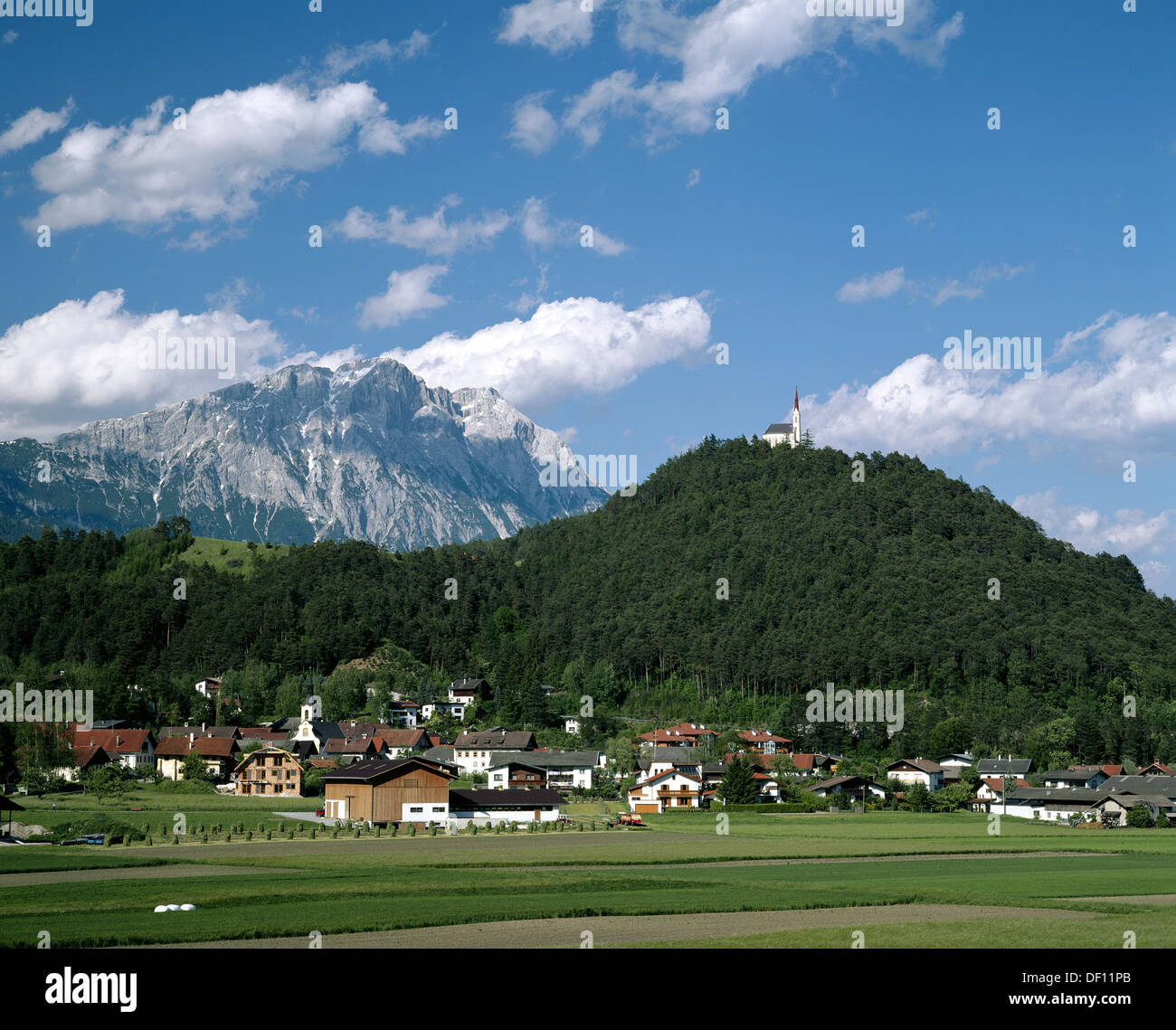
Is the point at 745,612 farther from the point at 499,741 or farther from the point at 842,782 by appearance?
the point at 842,782

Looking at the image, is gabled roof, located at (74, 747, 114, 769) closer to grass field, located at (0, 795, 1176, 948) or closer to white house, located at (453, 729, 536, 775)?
white house, located at (453, 729, 536, 775)

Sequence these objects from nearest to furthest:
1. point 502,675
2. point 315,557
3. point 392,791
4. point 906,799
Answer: point 392,791
point 906,799
point 502,675
point 315,557

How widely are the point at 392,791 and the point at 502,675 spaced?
86794mm

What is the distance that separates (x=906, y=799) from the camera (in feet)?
340

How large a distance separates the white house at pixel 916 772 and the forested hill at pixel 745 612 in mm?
24659

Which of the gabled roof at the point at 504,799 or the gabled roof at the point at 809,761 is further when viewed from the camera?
the gabled roof at the point at 809,761

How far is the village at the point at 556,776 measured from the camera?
8081cm

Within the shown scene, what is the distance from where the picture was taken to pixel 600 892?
128 feet

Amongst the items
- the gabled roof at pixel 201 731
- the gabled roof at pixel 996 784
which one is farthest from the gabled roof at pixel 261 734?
the gabled roof at pixel 996 784

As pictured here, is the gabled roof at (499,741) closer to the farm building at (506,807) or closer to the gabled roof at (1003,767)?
the farm building at (506,807)

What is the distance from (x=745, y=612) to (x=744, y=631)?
7.83 metres
